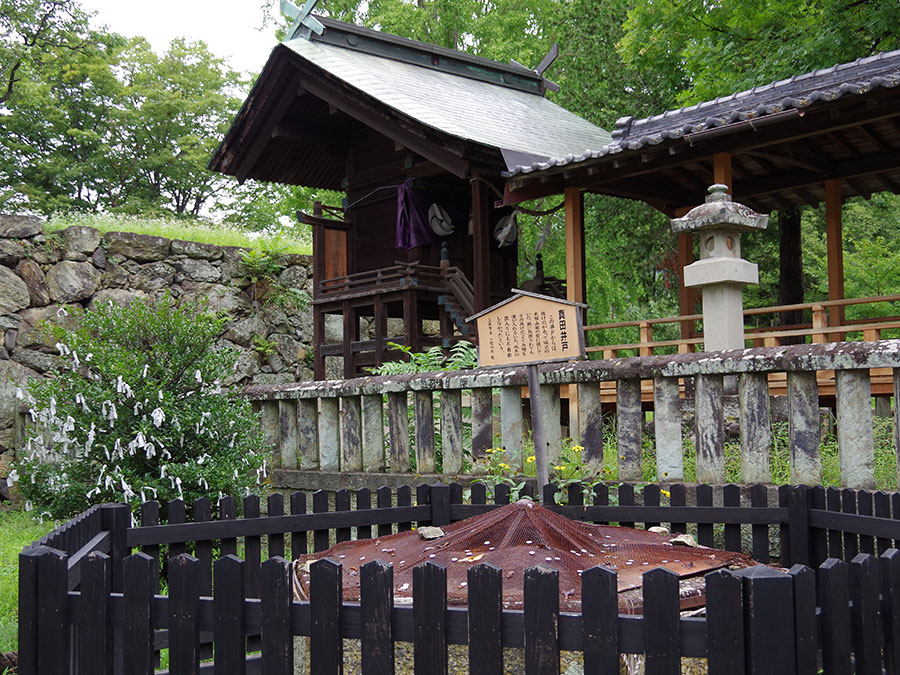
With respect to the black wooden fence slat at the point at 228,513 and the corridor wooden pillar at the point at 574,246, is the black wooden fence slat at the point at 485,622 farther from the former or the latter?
the corridor wooden pillar at the point at 574,246

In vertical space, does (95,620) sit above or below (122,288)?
below

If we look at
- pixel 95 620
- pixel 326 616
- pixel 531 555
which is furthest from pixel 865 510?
pixel 95 620

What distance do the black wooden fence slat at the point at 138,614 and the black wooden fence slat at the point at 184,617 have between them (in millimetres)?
90

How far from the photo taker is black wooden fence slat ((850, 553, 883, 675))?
2.46m

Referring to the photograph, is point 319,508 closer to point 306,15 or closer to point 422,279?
point 422,279

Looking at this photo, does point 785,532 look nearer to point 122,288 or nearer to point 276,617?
point 276,617

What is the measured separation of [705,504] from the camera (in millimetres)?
4156

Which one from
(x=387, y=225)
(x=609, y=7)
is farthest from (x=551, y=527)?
(x=609, y=7)

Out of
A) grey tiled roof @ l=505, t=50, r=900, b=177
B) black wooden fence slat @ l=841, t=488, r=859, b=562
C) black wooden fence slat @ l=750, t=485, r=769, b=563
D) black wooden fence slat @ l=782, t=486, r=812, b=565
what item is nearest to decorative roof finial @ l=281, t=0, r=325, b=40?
grey tiled roof @ l=505, t=50, r=900, b=177

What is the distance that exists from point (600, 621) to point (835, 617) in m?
0.65

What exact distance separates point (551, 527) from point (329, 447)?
395 centimetres

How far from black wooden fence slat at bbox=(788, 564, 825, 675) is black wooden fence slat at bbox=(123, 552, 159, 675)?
189 cm

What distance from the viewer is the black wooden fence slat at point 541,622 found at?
229cm

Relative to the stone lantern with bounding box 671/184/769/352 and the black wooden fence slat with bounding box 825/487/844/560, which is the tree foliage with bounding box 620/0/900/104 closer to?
the stone lantern with bounding box 671/184/769/352
